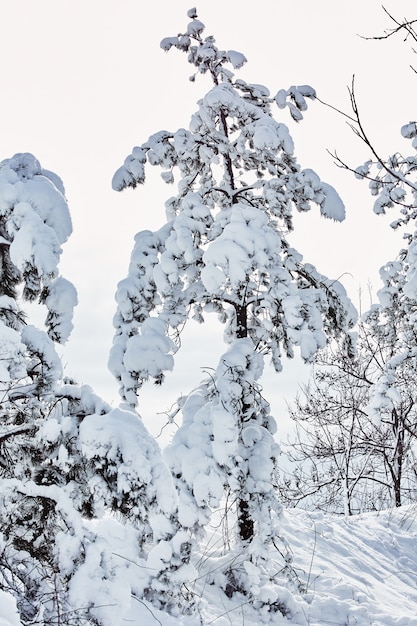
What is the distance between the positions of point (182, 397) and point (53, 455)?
12.8 ft

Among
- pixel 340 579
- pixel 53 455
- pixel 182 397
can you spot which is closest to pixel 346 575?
pixel 340 579

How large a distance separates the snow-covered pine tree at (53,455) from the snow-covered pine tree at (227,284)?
254cm

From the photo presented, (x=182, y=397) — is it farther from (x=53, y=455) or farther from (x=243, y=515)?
(x=53, y=455)

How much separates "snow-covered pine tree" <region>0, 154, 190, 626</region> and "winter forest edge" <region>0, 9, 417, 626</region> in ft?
0.04

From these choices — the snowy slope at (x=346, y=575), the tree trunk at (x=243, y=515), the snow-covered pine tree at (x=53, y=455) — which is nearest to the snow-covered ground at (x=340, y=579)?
the snowy slope at (x=346, y=575)

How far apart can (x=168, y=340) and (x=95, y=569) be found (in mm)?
3547

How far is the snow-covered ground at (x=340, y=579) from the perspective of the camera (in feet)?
21.0

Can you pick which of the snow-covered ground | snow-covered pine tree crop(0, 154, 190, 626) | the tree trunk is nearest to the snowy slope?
the snow-covered ground

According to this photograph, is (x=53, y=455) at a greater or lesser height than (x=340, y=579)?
lesser

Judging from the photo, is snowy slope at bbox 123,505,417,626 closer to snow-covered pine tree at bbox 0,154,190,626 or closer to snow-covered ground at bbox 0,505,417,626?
snow-covered ground at bbox 0,505,417,626

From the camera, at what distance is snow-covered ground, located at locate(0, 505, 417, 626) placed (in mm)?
6410

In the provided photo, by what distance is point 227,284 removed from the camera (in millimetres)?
7121

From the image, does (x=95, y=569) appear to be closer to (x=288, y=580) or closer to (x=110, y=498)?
(x=110, y=498)

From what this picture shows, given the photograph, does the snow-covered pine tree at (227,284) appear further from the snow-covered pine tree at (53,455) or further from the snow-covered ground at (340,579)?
the snow-covered pine tree at (53,455)
